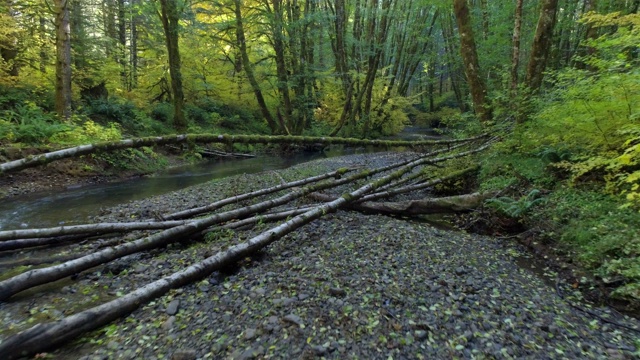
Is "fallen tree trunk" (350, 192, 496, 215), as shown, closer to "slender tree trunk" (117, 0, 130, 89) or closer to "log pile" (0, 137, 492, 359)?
"log pile" (0, 137, 492, 359)

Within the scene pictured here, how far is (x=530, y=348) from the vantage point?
2826mm

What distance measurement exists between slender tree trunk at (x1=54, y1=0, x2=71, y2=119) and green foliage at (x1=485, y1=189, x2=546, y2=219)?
46.9ft

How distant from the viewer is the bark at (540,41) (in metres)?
7.96

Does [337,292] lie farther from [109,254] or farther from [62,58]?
[62,58]

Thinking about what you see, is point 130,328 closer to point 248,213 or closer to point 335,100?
point 248,213

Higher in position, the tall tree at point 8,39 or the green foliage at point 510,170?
the tall tree at point 8,39

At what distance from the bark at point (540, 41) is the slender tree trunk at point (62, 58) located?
14949mm

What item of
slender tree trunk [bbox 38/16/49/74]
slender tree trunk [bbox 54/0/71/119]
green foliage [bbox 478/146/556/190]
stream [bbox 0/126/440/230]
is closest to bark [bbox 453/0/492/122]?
green foliage [bbox 478/146/556/190]

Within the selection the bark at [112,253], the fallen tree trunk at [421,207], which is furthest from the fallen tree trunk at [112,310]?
the fallen tree trunk at [421,207]

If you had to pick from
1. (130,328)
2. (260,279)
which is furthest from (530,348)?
(130,328)

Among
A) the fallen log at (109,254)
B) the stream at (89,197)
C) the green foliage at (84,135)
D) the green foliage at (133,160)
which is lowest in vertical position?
the stream at (89,197)

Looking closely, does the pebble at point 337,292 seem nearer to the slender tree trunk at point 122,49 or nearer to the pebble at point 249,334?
the pebble at point 249,334

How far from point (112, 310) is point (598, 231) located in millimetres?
5889

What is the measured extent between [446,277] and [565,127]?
4425 millimetres
